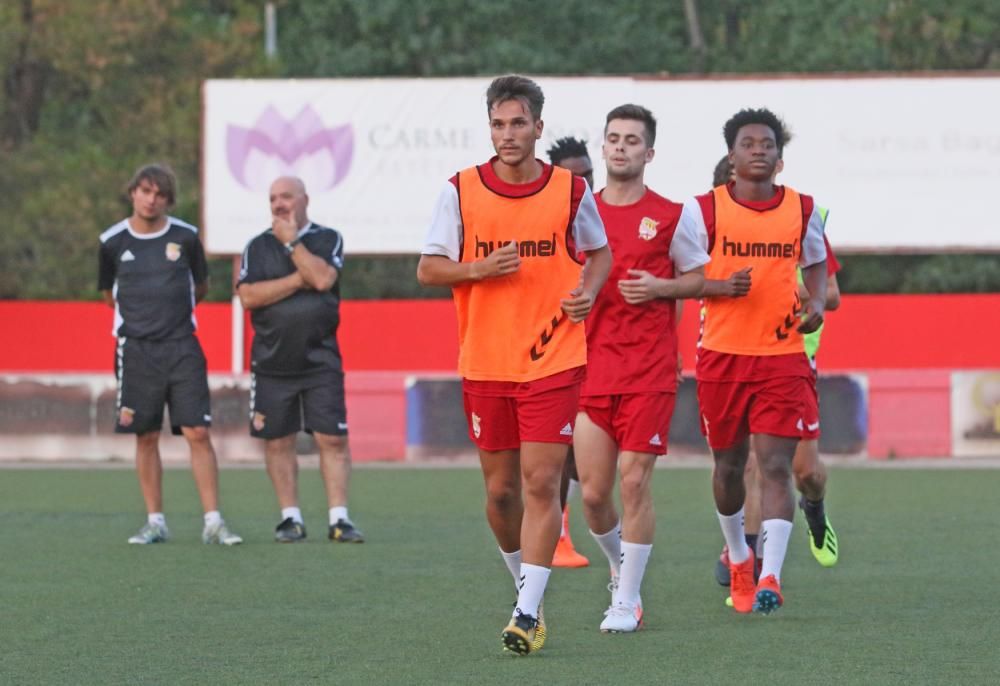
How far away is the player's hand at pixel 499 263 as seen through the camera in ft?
22.9

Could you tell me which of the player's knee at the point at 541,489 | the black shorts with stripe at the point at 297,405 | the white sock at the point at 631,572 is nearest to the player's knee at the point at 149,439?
the black shorts with stripe at the point at 297,405

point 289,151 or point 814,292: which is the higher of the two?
point 289,151

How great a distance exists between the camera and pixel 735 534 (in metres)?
8.55

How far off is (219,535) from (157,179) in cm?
197

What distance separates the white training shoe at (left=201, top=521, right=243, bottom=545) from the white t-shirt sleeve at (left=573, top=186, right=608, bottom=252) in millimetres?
4410

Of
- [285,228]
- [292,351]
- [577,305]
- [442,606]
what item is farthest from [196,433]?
[577,305]

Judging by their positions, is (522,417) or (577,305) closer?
(577,305)

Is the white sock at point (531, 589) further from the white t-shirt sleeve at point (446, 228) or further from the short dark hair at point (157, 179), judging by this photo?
the short dark hair at point (157, 179)

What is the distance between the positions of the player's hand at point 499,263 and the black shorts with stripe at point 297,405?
4.58 meters

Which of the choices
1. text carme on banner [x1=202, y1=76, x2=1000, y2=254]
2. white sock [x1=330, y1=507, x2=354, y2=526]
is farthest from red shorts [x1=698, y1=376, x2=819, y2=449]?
text carme on banner [x1=202, y1=76, x2=1000, y2=254]

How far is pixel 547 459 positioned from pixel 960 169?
62.0 feet

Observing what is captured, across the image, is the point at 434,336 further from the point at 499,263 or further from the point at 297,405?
the point at 499,263

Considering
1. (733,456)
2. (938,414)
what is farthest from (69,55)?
(733,456)

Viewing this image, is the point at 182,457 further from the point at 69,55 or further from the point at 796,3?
the point at 796,3
